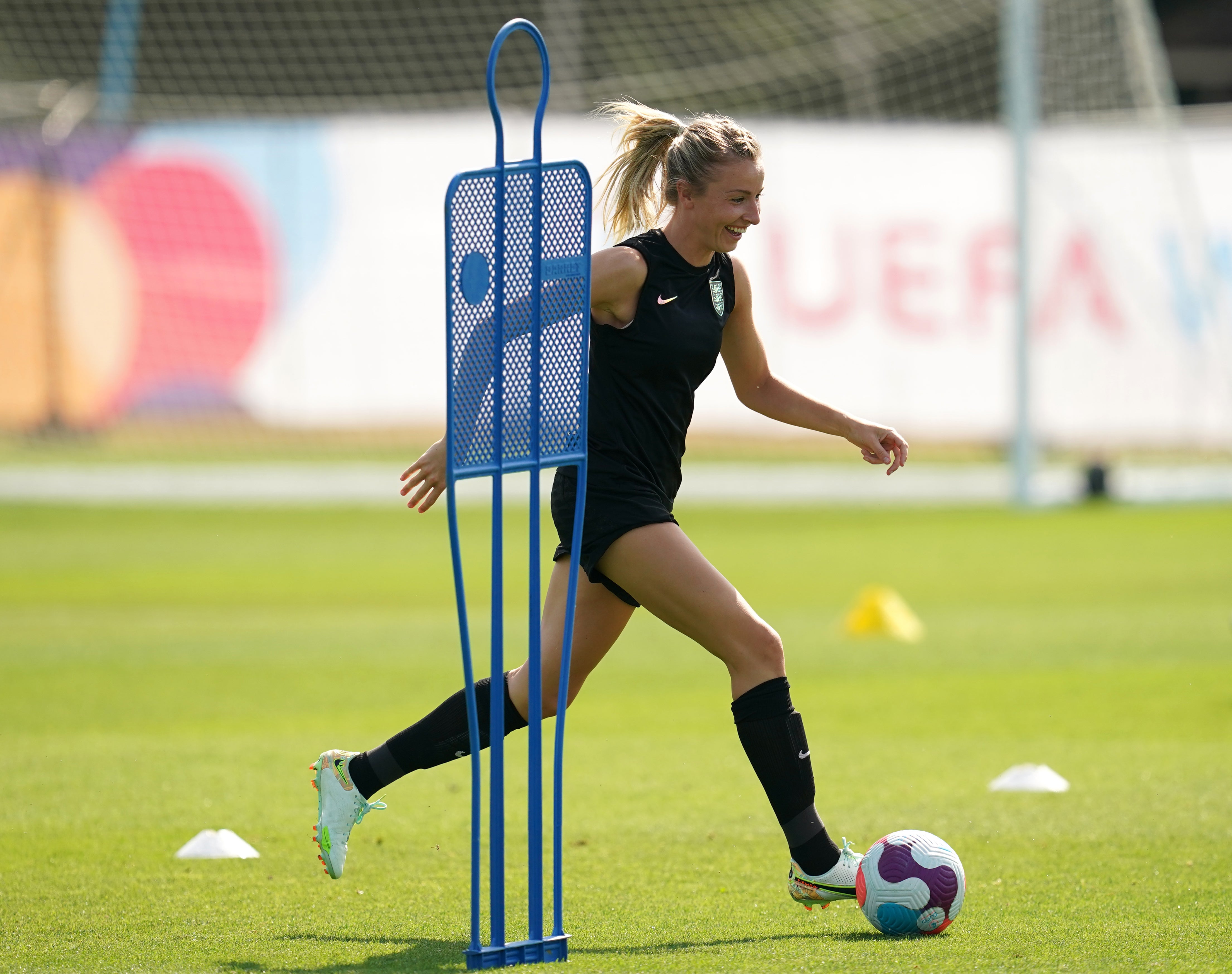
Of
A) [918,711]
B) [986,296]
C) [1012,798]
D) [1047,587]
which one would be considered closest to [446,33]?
[986,296]

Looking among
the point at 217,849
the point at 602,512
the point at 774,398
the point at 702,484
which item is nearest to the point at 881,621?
the point at 774,398

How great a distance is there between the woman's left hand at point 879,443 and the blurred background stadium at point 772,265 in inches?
584

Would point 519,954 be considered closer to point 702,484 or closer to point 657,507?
point 657,507

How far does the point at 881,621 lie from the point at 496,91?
7.58 m

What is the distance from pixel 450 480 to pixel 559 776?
0.83 meters

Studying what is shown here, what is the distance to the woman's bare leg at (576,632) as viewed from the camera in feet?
15.2

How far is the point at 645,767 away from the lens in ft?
23.6

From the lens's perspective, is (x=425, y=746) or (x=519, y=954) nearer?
A: (x=519, y=954)

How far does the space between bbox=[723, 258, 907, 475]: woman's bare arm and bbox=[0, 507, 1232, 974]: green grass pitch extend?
4.55 ft

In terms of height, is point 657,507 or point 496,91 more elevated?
point 496,91

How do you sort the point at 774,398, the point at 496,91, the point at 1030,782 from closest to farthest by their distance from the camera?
the point at 496,91
the point at 774,398
the point at 1030,782

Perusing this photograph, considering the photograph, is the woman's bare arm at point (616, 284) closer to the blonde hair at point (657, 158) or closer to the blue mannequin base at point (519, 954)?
the blonde hair at point (657, 158)

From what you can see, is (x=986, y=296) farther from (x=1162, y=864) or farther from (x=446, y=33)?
(x=1162, y=864)

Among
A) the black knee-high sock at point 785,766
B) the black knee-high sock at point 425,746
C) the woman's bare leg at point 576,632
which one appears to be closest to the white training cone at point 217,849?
the black knee-high sock at point 425,746
